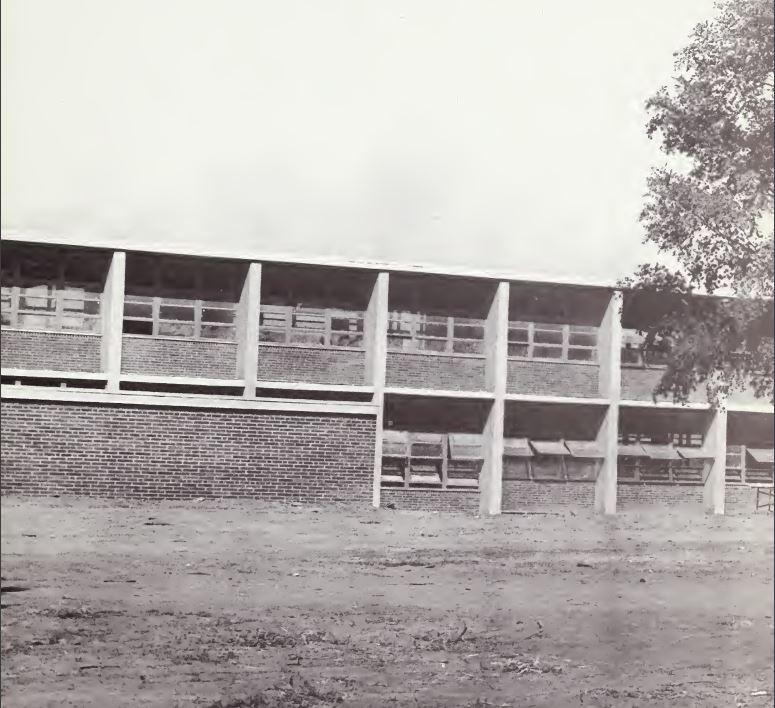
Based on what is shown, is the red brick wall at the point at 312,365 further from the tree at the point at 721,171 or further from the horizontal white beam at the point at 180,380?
the tree at the point at 721,171

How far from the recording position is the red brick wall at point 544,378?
4.73 m

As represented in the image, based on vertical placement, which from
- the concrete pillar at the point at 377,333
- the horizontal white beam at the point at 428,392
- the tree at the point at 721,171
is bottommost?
the horizontal white beam at the point at 428,392

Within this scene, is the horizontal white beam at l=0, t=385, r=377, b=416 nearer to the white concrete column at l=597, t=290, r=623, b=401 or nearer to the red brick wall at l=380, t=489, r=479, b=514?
the red brick wall at l=380, t=489, r=479, b=514

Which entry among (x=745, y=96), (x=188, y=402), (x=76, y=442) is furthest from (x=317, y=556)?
(x=745, y=96)

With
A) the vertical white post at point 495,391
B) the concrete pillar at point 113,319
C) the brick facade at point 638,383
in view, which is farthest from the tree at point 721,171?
the concrete pillar at point 113,319

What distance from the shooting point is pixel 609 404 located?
4816 mm

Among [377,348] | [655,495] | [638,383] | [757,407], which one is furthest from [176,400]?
[757,407]

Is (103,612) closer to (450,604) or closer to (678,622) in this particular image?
(450,604)

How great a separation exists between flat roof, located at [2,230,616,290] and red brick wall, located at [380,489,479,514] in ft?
3.70

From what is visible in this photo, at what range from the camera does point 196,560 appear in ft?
16.1

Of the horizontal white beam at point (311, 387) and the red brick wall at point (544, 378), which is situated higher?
the red brick wall at point (544, 378)

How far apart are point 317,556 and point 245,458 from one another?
27.2 inches

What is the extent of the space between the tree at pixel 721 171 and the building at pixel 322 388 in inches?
24.0

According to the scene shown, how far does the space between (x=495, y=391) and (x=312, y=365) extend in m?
0.95
